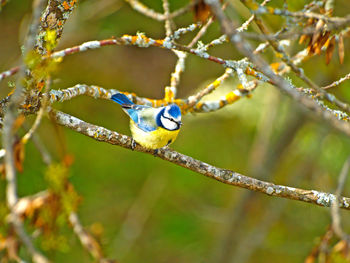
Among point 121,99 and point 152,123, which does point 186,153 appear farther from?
point 121,99

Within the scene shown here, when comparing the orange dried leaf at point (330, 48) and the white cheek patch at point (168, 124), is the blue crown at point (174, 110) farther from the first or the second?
the orange dried leaf at point (330, 48)

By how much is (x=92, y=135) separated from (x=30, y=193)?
2.39 metres

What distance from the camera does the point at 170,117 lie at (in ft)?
8.13

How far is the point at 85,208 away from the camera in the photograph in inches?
185

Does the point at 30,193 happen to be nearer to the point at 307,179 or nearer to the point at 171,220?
the point at 171,220

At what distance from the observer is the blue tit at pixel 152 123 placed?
237cm

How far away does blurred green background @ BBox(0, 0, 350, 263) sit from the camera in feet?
13.5

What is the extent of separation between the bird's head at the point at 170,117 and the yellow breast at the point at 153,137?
3cm

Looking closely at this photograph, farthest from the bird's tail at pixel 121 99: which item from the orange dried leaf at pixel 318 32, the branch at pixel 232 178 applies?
the orange dried leaf at pixel 318 32

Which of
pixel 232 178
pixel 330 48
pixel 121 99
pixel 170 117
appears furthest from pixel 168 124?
pixel 330 48

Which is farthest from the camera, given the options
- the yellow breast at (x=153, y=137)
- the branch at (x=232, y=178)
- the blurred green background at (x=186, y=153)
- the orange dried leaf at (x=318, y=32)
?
the blurred green background at (x=186, y=153)

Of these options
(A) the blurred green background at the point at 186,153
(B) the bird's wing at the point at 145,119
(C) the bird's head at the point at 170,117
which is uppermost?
(C) the bird's head at the point at 170,117

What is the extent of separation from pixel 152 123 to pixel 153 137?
22 centimetres

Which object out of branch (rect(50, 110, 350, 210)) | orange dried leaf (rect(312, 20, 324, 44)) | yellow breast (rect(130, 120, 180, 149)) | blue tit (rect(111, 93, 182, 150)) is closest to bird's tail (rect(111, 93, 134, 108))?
blue tit (rect(111, 93, 182, 150))
